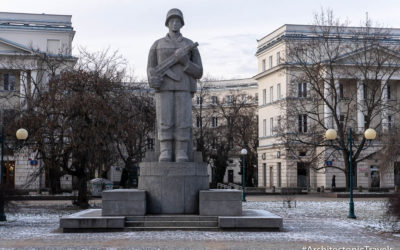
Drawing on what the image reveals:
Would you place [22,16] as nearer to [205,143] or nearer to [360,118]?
[205,143]

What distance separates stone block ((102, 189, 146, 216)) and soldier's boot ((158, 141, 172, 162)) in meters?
1.32

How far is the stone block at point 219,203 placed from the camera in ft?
64.1

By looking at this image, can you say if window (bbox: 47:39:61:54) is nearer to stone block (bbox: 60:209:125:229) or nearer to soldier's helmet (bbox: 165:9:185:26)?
soldier's helmet (bbox: 165:9:185:26)

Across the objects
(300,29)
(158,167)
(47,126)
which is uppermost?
(300,29)

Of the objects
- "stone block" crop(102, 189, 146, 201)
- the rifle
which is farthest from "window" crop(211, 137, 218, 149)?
"stone block" crop(102, 189, 146, 201)

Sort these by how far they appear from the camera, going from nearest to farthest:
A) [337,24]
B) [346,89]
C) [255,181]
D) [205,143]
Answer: [337,24] < [346,89] < [205,143] < [255,181]

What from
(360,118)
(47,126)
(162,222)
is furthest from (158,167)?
(360,118)

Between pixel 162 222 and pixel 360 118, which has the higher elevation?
pixel 360 118

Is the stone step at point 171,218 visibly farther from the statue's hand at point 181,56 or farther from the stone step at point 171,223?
the statue's hand at point 181,56

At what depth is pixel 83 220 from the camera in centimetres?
1914

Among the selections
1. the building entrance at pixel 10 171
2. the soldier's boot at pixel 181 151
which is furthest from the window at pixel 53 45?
the soldier's boot at pixel 181 151

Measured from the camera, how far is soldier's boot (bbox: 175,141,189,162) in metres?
20.2

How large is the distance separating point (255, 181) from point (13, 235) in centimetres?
6813

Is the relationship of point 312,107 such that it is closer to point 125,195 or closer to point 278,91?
point 278,91
